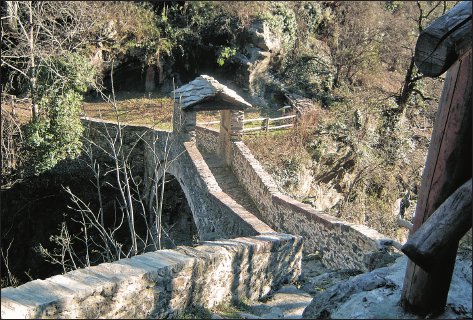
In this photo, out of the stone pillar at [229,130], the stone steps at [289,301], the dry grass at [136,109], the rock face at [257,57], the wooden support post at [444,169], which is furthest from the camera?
the rock face at [257,57]

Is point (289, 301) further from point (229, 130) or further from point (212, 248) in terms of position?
point (229, 130)

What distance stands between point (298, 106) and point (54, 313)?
16.2 meters

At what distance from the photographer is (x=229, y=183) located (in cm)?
1242

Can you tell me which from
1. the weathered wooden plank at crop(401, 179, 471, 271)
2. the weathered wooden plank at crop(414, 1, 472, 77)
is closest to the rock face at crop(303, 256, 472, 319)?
the weathered wooden plank at crop(401, 179, 471, 271)

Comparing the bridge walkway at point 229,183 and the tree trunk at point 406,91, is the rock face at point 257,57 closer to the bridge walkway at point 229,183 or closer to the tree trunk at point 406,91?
the tree trunk at point 406,91

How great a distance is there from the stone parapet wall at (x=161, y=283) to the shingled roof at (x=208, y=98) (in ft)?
20.8

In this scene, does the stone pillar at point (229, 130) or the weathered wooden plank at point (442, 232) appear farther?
the stone pillar at point (229, 130)

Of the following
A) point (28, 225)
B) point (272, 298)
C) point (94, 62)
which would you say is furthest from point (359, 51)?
point (272, 298)

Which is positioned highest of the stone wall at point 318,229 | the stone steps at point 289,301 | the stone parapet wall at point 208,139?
the stone parapet wall at point 208,139

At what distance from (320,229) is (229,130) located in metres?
4.76

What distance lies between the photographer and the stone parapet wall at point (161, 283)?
368 cm

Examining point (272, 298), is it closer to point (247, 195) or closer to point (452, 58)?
point (452, 58)

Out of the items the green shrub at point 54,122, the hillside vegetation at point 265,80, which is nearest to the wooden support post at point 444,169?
the hillside vegetation at point 265,80

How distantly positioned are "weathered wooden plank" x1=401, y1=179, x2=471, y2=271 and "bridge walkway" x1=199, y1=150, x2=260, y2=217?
7.75 metres
